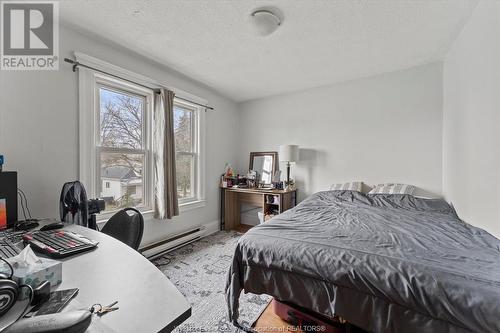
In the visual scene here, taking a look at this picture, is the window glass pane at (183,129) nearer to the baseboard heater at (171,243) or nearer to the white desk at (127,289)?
the baseboard heater at (171,243)

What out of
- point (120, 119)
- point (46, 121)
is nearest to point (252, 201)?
point (120, 119)

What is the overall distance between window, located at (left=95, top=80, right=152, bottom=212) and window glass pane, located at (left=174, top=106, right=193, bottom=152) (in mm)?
512

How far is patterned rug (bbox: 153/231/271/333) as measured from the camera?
62.8 inches

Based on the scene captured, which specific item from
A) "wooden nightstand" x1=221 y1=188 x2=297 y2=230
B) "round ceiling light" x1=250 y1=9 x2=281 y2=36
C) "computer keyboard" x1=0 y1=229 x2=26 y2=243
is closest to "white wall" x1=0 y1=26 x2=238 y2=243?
"computer keyboard" x1=0 y1=229 x2=26 y2=243

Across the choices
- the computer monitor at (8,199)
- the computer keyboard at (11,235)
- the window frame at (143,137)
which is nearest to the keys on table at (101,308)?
the computer keyboard at (11,235)

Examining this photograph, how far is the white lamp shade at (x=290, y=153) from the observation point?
10.9 feet

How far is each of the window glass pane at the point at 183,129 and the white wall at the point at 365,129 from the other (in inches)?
51.0

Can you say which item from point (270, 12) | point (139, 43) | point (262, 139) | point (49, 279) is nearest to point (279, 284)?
point (49, 279)

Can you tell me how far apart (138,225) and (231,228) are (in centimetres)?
254

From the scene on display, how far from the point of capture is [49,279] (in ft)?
2.32

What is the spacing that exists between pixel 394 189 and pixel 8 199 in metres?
3.65

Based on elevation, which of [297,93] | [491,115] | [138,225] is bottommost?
[138,225]

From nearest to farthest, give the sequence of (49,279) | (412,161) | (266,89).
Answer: (49,279) → (412,161) → (266,89)

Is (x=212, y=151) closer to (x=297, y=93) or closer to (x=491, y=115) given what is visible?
(x=297, y=93)
